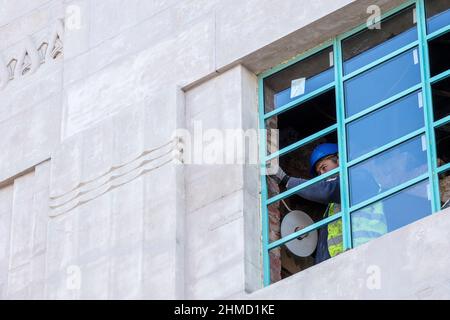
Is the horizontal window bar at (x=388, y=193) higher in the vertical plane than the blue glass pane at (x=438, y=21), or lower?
lower

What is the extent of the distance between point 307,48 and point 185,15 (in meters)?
1.63

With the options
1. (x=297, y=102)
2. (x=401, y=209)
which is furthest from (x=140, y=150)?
(x=401, y=209)

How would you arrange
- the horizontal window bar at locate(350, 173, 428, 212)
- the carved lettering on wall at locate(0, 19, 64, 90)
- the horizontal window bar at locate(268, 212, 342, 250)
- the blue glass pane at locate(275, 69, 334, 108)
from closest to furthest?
the horizontal window bar at locate(350, 173, 428, 212)
the horizontal window bar at locate(268, 212, 342, 250)
the blue glass pane at locate(275, 69, 334, 108)
the carved lettering on wall at locate(0, 19, 64, 90)

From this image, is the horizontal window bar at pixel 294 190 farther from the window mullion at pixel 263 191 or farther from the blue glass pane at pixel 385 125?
the blue glass pane at pixel 385 125

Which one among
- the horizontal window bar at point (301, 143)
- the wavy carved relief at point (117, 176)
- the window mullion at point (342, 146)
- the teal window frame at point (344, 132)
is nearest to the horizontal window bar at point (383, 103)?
the teal window frame at point (344, 132)

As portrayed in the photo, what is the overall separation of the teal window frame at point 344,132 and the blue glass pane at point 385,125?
0.06 meters

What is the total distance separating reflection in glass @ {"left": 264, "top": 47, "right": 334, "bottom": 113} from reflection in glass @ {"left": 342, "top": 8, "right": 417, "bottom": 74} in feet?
0.81

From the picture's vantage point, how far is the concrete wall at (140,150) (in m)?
23.4

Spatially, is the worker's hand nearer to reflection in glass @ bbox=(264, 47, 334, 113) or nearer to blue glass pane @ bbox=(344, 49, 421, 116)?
reflection in glass @ bbox=(264, 47, 334, 113)

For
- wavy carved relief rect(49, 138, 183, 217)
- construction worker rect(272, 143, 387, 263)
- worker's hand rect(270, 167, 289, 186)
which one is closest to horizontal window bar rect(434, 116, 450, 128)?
Answer: construction worker rect(272, 143, 387, 263)

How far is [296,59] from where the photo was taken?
24.3m

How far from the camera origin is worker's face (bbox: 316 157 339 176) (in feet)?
78.3

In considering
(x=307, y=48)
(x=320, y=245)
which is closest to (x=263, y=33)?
(x=307, y=48)

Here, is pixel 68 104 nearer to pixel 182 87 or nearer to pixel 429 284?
pixel 182 87
